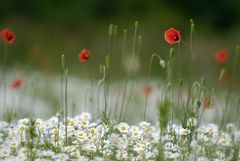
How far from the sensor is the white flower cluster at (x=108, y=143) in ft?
9.78

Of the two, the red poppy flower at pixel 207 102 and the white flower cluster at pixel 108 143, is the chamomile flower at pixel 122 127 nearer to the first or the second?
the white flower cluster at pixel 108 143

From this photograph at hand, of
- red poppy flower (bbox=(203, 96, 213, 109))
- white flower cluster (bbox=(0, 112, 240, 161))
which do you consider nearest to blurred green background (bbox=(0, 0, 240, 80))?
red poppy flower (bbox=(203, 96, 213, 109))

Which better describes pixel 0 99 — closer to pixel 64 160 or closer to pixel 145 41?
pixel 64 160

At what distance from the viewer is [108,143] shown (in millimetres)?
3123

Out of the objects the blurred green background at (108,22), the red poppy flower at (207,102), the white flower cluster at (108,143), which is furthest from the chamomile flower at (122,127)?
the blurred green background at (108,22)

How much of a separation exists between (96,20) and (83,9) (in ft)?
2.26

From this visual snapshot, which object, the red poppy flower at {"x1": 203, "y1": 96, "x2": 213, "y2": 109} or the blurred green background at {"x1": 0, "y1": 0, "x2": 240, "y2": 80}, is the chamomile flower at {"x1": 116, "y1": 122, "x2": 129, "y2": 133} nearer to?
the red poppy flower at {"x1": 203, "y1": 96, "x2": 213, "y2": 109}

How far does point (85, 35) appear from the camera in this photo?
20.1 m

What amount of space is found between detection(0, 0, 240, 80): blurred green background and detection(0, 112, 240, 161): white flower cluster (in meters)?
12.1

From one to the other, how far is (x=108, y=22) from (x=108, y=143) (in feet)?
67.2

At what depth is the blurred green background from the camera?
1705 centimetres

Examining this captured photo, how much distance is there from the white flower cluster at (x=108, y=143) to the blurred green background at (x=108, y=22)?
39.7 feet

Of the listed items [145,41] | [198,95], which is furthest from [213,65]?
[198,95]

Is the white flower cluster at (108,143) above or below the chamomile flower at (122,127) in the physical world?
below
